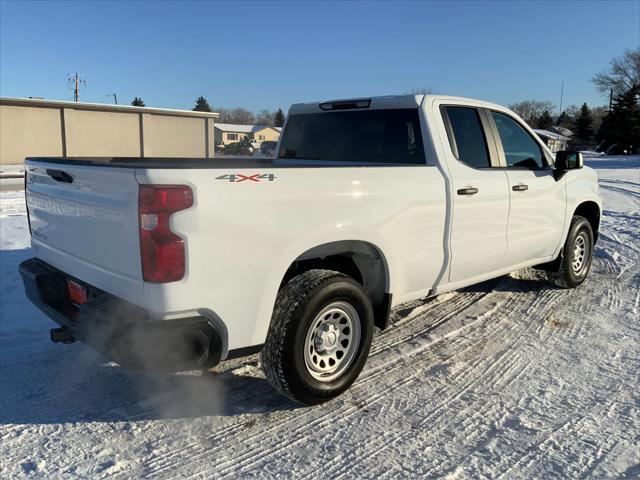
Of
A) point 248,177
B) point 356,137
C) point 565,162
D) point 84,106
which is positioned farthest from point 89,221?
point 84,106

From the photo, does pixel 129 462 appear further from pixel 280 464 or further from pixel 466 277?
pixel 466 277

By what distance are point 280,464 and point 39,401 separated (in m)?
1.73

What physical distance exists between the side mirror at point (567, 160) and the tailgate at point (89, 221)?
4107mm

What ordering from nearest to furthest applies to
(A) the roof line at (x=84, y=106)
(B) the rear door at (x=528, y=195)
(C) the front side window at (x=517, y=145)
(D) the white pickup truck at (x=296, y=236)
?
(D) the white pickup truck at (x=296, y=236) → (B) the rear door at (x=528, y=195) → (C) the front side window at (x=517, y=145) → (A) the roof line at (x=84, y=106)

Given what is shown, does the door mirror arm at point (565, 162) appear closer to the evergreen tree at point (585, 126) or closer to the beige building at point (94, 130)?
the beige building at point (94, 130)

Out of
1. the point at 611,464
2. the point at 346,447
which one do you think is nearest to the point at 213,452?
the point at 346,447

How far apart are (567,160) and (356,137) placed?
7.05ft

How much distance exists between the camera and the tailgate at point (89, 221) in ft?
8.73

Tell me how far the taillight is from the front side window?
329cm

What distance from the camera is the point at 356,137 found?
459 cm

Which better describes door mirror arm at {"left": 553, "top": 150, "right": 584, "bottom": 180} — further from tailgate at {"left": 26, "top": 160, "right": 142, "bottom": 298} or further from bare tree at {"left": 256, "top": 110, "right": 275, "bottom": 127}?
bare tree at {"left": 256, "top": 110, "right": 275, "bottom": 127}

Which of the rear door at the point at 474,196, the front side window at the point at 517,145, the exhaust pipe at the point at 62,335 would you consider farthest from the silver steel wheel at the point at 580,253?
the exhaust pipe at the point at 62,335

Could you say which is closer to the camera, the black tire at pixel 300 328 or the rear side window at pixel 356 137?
the black tire at pixel 300 328

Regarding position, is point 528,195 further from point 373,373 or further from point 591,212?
point 373,373
